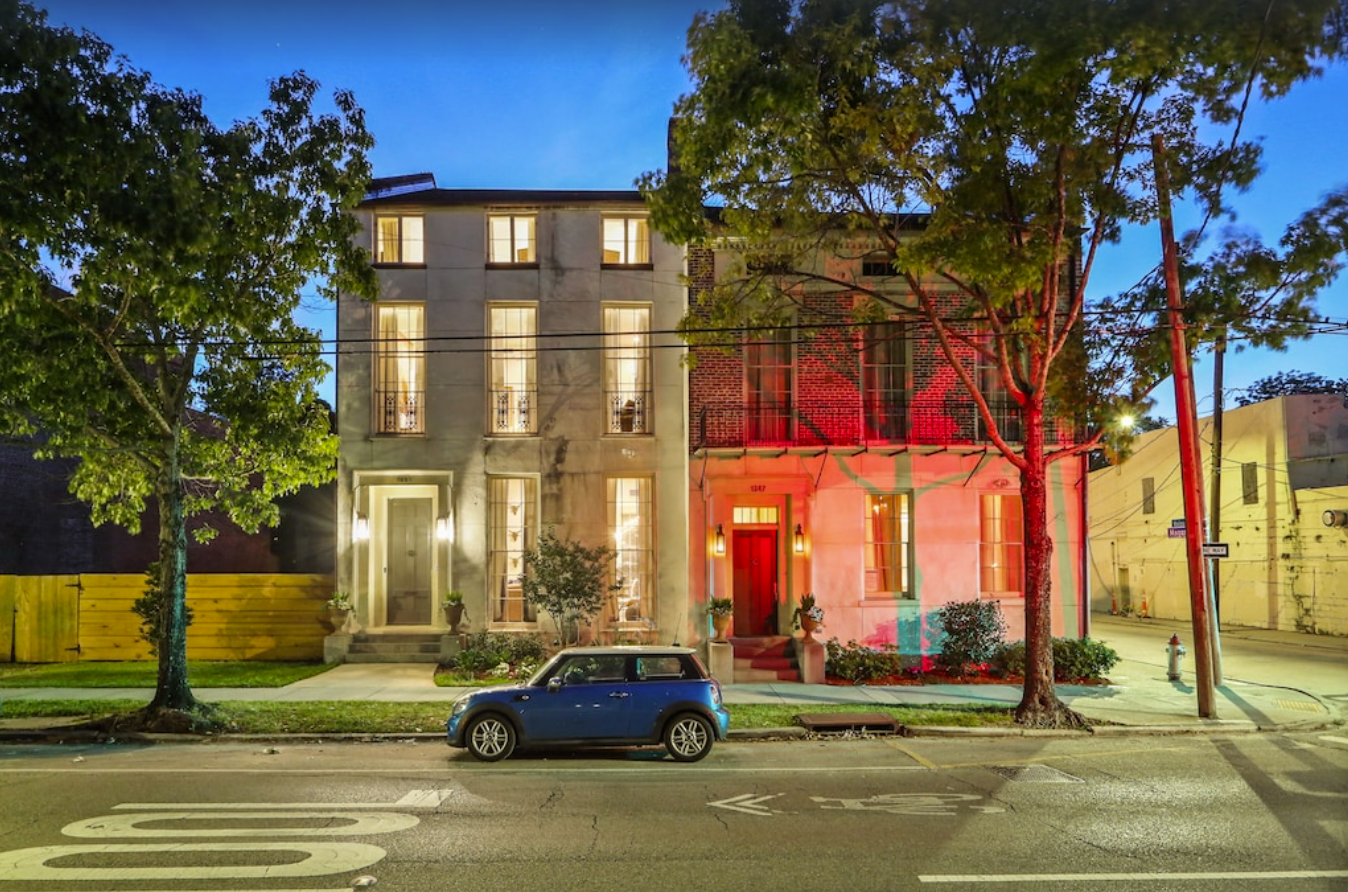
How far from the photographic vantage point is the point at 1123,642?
28234mm

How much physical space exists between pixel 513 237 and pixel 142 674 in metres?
11.7

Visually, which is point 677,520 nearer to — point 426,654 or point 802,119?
point 426,654

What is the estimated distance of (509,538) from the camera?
841 inches

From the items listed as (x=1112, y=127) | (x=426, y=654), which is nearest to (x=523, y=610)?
(x=426, y=654)

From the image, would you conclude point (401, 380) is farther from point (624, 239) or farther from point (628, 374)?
point (624, 239)

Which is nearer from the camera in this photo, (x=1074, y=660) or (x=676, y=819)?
(x=676, y=819)

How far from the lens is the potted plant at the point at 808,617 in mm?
19359

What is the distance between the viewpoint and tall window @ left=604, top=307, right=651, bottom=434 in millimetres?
21281

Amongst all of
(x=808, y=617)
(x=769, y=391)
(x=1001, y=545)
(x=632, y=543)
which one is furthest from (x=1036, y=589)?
(x=632, y=543)

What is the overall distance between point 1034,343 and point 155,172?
499 inches

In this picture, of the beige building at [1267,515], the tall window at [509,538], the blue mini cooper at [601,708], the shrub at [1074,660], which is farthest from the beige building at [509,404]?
the beige building at [1267,515]

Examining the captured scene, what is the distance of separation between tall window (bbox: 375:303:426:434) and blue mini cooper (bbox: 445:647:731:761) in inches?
408

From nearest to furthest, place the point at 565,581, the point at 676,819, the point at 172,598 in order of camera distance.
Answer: the point at 676,819
the point at 172,598
the point at 565,581

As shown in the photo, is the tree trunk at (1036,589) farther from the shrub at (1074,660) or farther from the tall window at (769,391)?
the tall window at (769,391)
